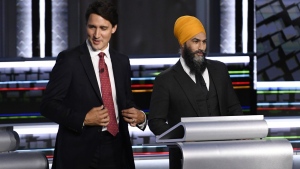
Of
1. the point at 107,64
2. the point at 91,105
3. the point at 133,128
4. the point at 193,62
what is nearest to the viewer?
the point at 91,105

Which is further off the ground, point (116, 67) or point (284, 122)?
point (116, 67)

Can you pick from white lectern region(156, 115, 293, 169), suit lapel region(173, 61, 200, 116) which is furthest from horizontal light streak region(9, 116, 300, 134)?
white lectern region(156, 115, 293, 169)

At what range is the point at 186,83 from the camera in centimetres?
416

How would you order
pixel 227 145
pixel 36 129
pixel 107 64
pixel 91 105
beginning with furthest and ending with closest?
pixel 36 129 < pixel 107 64 < pixel 91 105 < pixel 227 145

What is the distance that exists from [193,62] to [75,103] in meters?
0.71

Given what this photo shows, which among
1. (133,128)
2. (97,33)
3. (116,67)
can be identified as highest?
(97,33)

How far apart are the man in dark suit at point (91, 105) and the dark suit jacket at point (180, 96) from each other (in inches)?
13.3

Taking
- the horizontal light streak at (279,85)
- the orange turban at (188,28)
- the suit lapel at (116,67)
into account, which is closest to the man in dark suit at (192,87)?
the orange turban at (188,28)

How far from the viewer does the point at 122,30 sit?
7.38 m

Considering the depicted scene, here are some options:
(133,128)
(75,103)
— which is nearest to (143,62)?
(133,128)

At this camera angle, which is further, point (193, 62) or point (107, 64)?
point (193, 62)

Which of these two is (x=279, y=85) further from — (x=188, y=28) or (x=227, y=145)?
(x=227, y=145)

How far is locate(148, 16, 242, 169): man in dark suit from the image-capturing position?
4117mm

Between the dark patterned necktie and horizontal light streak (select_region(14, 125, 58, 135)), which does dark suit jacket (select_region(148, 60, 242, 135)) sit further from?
horizontal light streak (select_region(14, 125, 58, 135))
